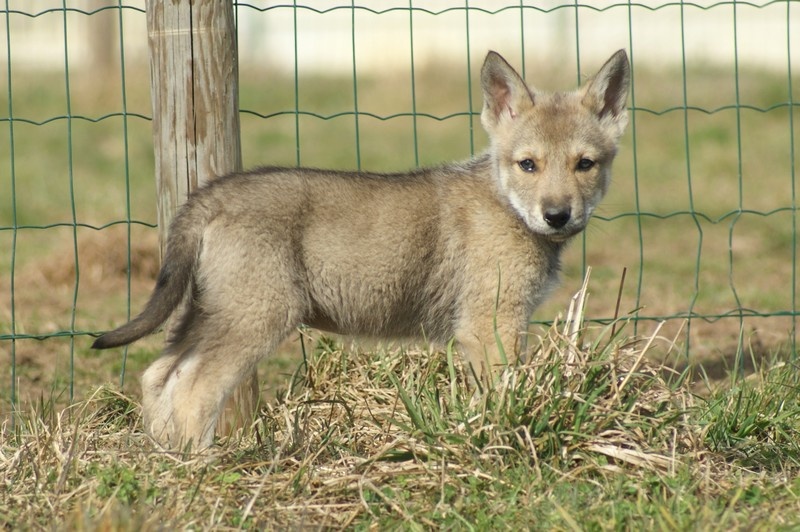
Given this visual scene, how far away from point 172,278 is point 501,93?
6.39 ft

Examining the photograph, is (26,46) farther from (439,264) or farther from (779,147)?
(439,264)

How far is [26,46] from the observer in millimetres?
21984

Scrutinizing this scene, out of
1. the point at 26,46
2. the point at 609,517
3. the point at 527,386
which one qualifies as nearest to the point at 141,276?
the point at 527,386

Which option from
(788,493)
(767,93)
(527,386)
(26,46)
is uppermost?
(26,46)

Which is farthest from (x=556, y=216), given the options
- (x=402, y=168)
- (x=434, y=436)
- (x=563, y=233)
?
(x=402, y=168)

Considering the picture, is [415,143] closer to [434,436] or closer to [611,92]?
[611,92]

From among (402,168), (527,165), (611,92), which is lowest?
(402,168)

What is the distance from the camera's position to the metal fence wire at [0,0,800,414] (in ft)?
21.1

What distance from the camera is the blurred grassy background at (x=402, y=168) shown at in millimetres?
6703

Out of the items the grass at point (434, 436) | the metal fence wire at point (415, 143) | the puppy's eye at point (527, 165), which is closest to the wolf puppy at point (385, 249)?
the puppy's eye at point (527, 165)

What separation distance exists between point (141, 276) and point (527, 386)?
4823 millimetres

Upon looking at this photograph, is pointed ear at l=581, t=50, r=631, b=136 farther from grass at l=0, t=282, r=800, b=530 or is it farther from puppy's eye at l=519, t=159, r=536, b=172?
grass at l=0, t=282, r=800, b=530

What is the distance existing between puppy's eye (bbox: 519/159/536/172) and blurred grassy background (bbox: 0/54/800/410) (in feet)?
2.39

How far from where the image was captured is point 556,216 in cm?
497
